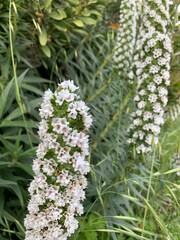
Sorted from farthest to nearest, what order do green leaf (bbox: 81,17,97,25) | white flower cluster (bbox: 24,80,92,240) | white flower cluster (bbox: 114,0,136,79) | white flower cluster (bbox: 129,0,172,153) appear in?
green leaf (bbox: 81,17,97,25)
white flower cluster (bbox: 114,0,136,79)
white flower cluster (bbox: 129,0,172,153)
white flower cluster (bbox: 24,80,92,240)

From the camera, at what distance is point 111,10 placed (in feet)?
16.1

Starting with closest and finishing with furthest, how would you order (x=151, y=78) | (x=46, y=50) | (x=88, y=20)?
(x=151, y=78) < (x=46, y=50) < (x=88, y=20)

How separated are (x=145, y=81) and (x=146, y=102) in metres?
0.12

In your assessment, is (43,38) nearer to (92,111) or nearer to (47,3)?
(47,3)

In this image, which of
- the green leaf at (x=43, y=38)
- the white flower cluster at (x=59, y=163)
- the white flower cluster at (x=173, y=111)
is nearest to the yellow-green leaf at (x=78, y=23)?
the green leaf at (x=43, y=38)

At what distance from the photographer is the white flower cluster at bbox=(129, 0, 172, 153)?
9.18 ft

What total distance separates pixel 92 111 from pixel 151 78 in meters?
0.78

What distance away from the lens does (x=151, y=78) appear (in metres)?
2.83

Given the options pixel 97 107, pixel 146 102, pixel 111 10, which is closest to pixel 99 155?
pixel 97 107

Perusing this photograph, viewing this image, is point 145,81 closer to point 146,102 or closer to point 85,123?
point 146,102

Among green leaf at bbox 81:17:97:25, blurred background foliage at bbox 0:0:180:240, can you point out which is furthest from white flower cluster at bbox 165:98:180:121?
green leaf at bbox 81:17:97:25

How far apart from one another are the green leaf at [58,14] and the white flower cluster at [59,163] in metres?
1.71

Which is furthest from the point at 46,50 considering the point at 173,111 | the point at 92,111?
the point at 173,111

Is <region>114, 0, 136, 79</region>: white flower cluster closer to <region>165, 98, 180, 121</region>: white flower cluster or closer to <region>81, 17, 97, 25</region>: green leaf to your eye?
<region>81, 17, 97, 25</region>: green leaf
